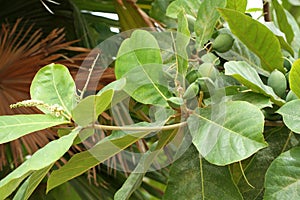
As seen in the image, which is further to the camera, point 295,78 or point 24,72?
point 24,72

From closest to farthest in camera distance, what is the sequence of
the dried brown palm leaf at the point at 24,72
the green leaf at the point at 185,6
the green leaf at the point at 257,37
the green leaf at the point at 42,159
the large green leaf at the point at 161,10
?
the green leaf at the point at 42,159
the green leaf at the point at 257,37
the green leaf at the point at 185,6
the large green leaf at the point at 161,10
the dried brown palm leaf at the point at 24,72

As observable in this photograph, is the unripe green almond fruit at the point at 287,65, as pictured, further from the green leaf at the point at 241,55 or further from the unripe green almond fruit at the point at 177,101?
the unripe green almond fruit at the point at 177,101

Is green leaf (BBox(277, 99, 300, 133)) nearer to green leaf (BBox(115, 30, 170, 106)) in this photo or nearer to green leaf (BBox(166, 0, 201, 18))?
green leaf (BBox(115, 30, 170, 106))

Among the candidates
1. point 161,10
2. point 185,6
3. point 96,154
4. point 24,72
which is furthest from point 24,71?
point 96,154

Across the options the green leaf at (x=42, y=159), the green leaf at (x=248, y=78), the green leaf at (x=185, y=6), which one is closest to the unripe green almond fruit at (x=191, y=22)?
the green leaf at (x=185, y=6)

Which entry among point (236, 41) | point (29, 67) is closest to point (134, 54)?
point (236, 41)

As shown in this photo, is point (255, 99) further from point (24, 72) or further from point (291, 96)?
point (24, 72)

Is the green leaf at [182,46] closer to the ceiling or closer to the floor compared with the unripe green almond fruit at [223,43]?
closer to the ceiling
